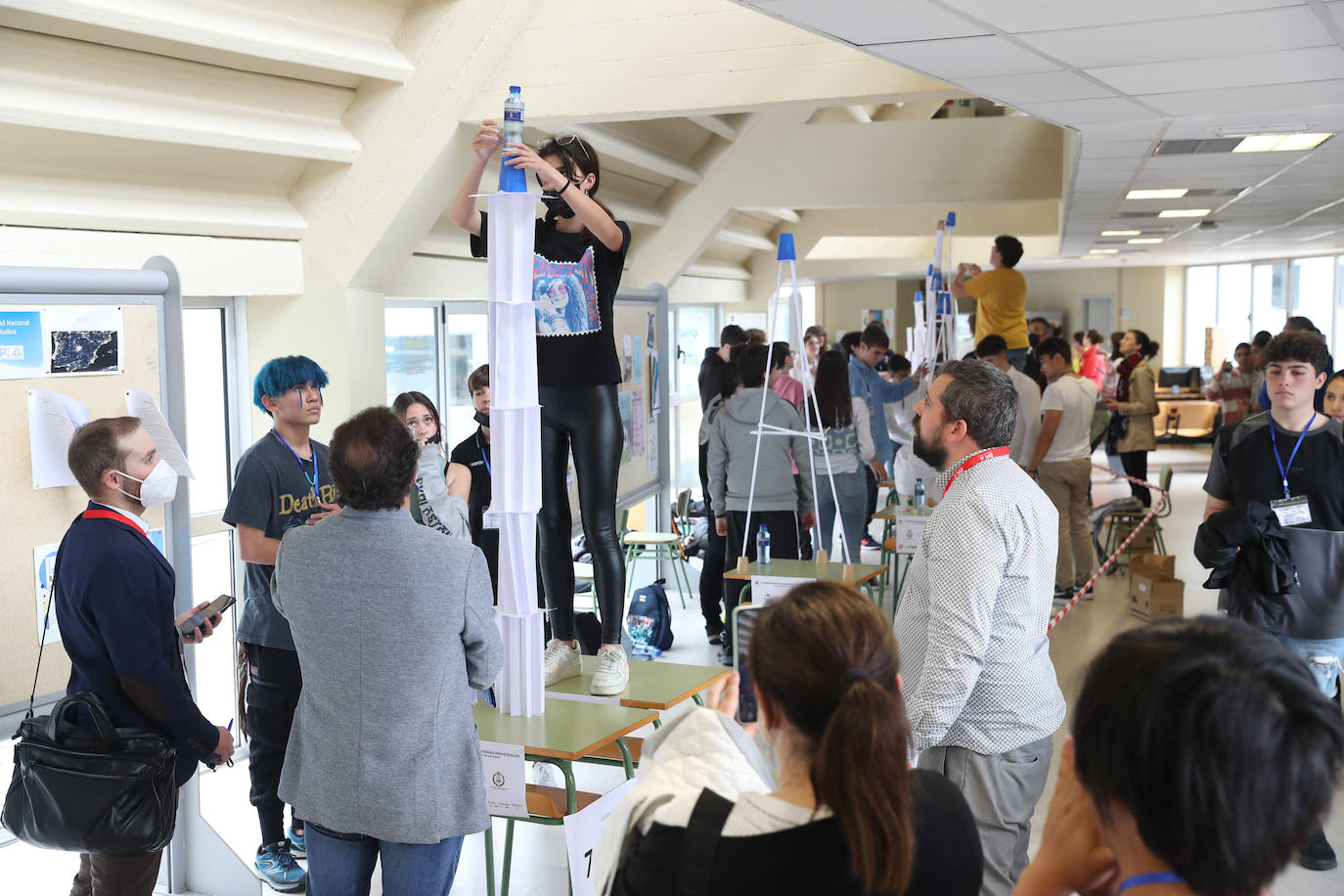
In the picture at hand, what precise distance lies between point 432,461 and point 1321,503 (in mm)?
2910

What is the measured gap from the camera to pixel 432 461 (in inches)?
147

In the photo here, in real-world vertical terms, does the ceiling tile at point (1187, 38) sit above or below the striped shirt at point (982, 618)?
above

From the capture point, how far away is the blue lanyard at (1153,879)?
112 cm

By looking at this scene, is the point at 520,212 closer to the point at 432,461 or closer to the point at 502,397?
the point at 502,397

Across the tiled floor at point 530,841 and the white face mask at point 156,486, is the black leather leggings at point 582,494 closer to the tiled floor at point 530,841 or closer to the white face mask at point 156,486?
the tiled floor at point 530,841

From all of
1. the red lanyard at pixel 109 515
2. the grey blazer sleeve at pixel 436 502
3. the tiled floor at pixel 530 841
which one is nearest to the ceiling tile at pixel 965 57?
the tiled floor at pixel 530 841

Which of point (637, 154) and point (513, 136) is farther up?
point (637, 154)

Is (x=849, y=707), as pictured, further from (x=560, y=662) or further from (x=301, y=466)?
(x=301, y=466)

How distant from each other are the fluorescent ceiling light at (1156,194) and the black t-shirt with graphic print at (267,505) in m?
5.84

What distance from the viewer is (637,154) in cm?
709

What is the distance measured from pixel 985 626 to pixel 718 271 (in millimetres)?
10305

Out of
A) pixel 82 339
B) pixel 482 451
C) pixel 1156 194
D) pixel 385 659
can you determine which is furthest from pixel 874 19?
pixel 1156 194

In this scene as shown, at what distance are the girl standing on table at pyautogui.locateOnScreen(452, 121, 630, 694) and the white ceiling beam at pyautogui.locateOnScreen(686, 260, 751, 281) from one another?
24.8 feet

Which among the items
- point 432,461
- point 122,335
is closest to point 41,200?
point 122,335
